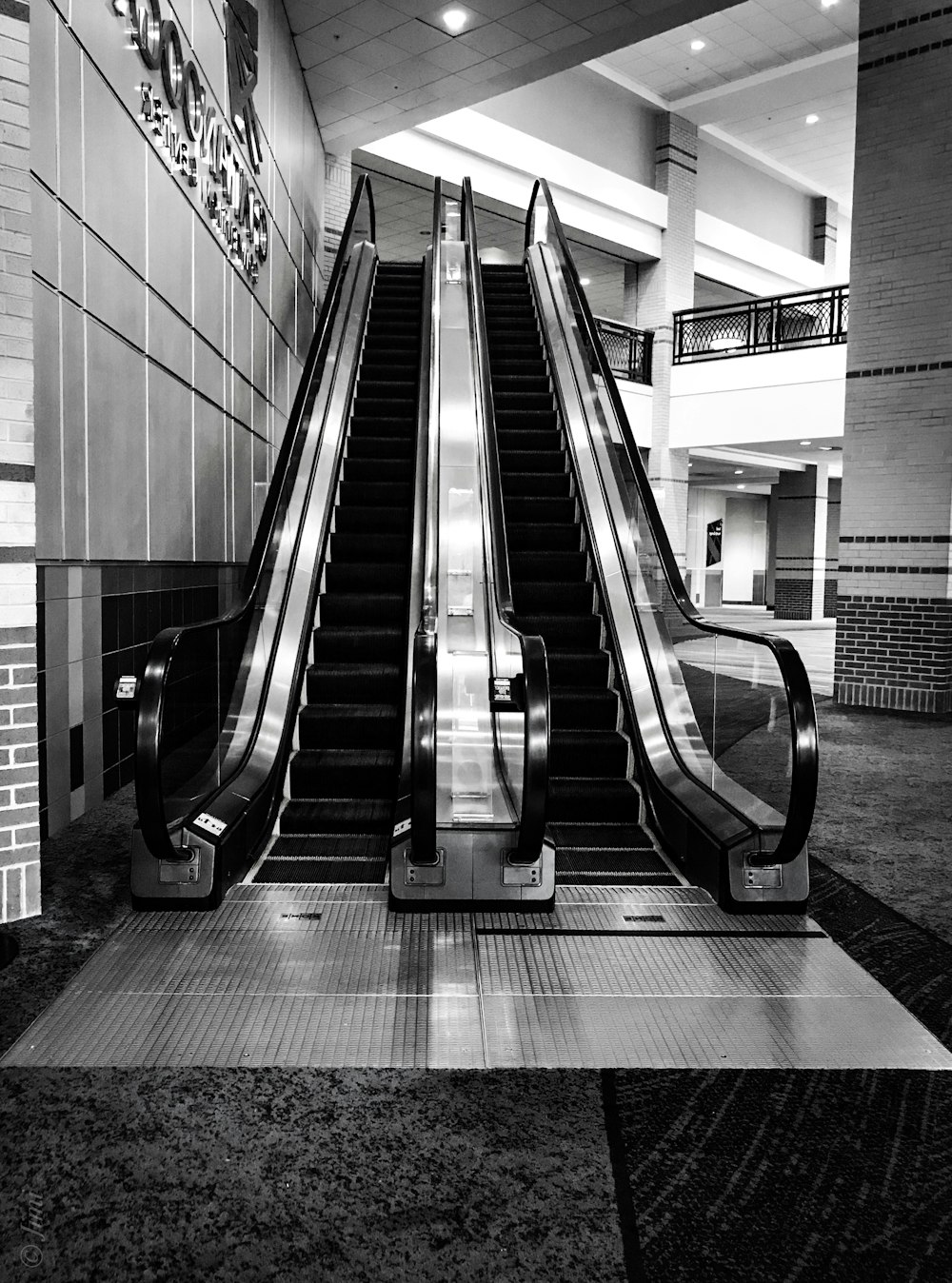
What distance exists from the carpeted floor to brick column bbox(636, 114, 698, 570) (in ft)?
47.1

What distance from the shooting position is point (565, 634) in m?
5.58

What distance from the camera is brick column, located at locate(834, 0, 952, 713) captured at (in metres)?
8.25

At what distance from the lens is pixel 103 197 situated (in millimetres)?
4547

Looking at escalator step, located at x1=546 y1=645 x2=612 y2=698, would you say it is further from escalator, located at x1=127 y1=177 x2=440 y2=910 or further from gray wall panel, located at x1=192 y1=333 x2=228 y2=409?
gray wall panel, located at x1=192 y1=333 x2=228 y2=409

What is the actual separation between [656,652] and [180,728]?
7.87ft

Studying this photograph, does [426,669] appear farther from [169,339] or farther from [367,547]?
[169,339]

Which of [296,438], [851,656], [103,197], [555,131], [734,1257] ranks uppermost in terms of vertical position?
[555,131]

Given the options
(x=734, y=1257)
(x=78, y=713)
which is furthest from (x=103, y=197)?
(x=734, y=1257)

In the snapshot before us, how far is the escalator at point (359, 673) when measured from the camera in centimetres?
414

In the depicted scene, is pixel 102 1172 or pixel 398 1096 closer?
pixel 102 1172

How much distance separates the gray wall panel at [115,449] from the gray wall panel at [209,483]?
107 cm

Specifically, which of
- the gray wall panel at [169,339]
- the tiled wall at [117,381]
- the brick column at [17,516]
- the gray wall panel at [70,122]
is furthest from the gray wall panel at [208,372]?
the brick column at [17,516]

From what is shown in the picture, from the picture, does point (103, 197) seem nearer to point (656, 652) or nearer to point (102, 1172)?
point (656, 652)

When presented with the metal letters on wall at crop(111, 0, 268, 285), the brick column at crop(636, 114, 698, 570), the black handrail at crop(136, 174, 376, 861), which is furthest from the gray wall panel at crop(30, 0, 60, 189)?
the brick column at crop(636, 114, 698, 570)
